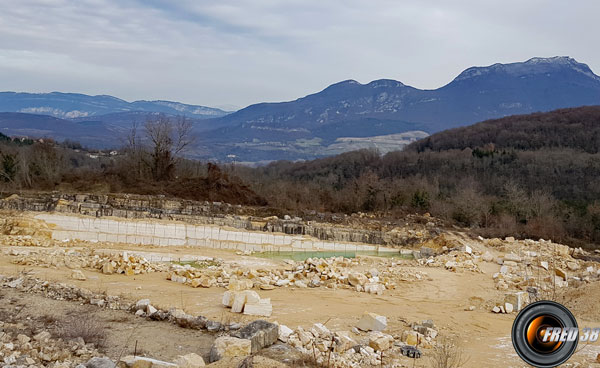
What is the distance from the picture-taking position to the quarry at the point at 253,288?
7.59 metres

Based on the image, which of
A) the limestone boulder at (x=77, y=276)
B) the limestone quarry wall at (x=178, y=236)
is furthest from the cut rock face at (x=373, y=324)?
the limestone quarry wall at (x=178, y=236)

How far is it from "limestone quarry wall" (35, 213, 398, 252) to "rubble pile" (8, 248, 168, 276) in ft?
15.3

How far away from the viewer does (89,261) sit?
16.0 m

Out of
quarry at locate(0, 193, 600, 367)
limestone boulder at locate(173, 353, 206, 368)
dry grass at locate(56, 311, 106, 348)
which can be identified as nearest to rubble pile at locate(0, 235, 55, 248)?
quarry at locate(0, 193, 600, 367)

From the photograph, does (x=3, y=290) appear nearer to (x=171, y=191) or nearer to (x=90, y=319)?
(x=90, y=319)

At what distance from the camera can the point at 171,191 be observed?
31359mm

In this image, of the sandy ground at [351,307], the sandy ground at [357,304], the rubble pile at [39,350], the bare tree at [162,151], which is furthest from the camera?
the bare tree at [162,151]

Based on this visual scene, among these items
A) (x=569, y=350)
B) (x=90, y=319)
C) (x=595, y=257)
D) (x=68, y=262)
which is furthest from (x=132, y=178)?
(x=569, y=350)

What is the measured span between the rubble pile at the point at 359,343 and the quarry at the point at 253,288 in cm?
3

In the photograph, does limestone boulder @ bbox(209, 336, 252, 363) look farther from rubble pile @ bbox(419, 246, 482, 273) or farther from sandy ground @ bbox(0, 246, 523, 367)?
rubble pile @ bbox(419, 246, 482, 273)

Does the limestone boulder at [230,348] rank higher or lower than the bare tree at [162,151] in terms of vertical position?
lower

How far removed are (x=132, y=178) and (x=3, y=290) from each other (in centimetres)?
2280

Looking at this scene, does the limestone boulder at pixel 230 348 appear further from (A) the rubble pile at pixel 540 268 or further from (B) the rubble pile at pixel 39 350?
(A) the rubble pile at pixel 540 268

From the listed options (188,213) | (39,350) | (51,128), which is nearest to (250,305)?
(39,350)
